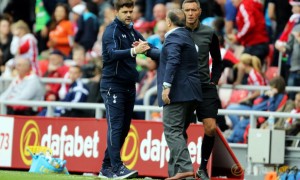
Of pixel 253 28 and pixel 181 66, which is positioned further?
pixel 253 28

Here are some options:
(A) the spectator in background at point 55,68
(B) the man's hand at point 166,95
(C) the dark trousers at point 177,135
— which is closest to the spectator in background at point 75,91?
(A) the spectator in background at point 55,68

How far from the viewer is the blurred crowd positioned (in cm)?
1956

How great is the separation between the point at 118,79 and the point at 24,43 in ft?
31.0

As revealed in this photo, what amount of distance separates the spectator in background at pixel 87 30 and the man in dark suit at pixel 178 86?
10.0 m

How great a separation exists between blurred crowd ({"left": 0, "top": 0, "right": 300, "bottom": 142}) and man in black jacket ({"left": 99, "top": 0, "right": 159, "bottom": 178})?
3986 millimetres

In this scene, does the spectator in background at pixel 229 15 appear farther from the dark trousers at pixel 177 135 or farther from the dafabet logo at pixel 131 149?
the dark trousers at pixel 177 135

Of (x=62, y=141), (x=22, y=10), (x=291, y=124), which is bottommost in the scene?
(x=62, y=141)

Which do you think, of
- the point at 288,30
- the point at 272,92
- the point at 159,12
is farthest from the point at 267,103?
the point at 159,12

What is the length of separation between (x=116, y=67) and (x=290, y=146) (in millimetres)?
4098

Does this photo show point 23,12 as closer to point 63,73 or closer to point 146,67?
point 63,73

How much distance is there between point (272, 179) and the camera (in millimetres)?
15438

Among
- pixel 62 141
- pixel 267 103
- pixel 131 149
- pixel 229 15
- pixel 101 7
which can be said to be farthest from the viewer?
pixel 101 7

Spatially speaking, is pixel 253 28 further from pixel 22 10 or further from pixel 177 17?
pixel 177 17

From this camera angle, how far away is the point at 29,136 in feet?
59.5
